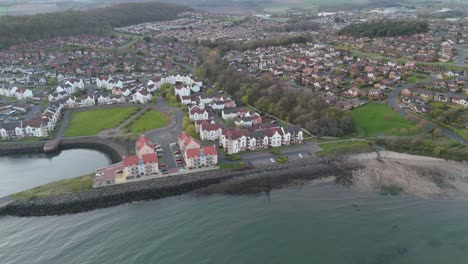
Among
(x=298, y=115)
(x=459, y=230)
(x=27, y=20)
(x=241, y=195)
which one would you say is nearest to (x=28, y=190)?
(x=241, y=195)

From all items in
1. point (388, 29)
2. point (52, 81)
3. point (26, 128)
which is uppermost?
point (388, 29)

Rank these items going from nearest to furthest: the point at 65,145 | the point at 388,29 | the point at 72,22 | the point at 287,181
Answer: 1. the point at 287,181
2. the point at 65,145
3. the point at 388,29
4. the point at 72,22

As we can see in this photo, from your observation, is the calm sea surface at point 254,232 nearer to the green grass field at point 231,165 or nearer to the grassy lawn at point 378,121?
the green grass field at point 231,165

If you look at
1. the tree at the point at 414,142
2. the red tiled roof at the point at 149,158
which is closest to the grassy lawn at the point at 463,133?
the tree at the point at 414,142

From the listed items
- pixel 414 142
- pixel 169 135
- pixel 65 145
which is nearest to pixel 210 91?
pixel 169 135

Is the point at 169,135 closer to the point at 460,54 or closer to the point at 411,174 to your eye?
the point at 411,174

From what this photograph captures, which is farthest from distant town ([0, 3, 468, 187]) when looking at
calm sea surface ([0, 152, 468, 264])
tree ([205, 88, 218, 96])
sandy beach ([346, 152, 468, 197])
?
calm sea surface ([0, 152, 468, 264])
